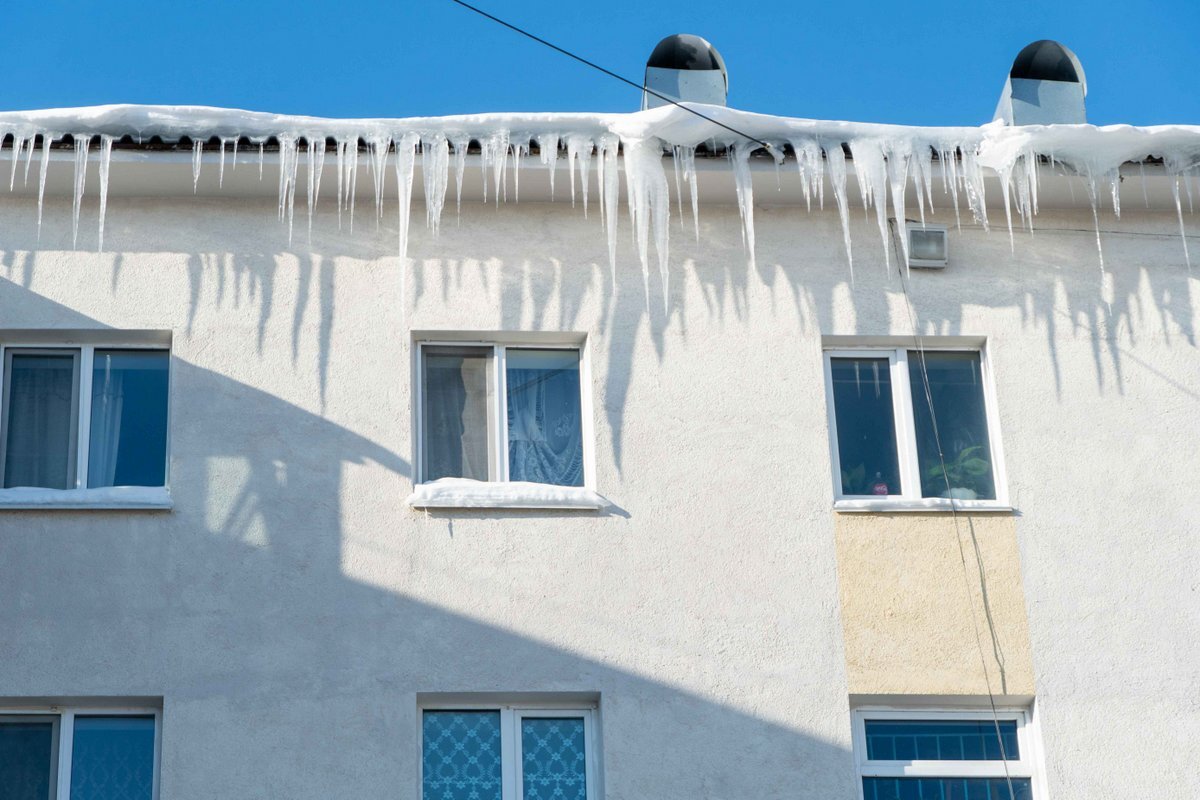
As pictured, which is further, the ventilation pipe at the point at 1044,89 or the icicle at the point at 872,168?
the ventilation pipe at the point at 1044,89

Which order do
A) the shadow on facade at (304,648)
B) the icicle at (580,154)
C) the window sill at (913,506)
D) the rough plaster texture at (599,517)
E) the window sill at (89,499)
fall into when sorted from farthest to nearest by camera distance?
the icicle at (580,154), the window sill at (913,506), the window sill at (89,499), the rough plaster texture at (599,517), the shadow on facade at (304,648)

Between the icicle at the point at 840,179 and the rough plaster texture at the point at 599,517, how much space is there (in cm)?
15

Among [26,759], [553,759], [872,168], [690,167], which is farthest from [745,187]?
[26,759]

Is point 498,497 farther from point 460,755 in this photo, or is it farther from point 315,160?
point 315,160

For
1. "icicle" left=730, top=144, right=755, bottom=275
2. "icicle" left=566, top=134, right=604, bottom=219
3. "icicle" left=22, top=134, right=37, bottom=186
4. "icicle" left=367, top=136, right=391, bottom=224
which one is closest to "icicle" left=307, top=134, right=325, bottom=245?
"icicle" left=367, top=136, right=391, bottom=224

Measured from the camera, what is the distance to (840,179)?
1077cm

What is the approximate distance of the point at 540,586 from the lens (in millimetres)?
9852

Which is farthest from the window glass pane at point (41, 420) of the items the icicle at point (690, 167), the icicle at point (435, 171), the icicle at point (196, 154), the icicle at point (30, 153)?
the icicle at point (690, 167)

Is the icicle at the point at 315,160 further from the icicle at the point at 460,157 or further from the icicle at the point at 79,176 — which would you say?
the icicle at the point at 79,176

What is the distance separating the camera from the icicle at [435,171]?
10.6m

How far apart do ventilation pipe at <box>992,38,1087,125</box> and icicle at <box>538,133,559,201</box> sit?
3013mm

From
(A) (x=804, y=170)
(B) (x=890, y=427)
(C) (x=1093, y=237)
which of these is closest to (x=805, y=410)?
(B) (x=890, y=427)

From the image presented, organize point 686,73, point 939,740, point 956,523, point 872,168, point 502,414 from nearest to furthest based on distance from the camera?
point 939,740 → point 956,523 → point 502,414 → point 872,168 → point 686,73

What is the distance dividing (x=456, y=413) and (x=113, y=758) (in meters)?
2.63
